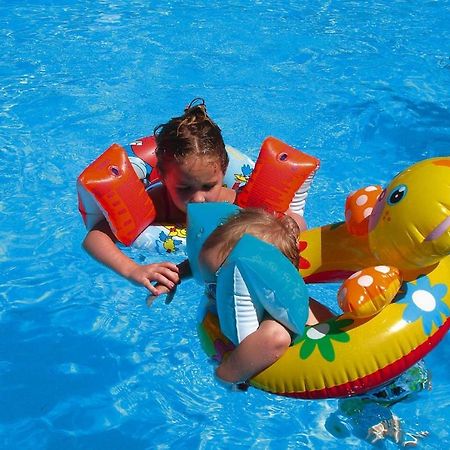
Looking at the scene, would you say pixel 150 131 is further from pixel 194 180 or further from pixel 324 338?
pixel 324 338

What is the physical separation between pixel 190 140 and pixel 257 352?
1.23 m

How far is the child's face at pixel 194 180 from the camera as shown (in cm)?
379

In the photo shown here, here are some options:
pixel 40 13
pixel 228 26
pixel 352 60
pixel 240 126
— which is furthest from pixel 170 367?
pixel 40 13

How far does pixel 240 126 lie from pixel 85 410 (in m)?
3.15

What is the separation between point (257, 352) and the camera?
307 centimetres

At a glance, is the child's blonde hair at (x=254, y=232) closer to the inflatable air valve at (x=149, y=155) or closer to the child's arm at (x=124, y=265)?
the child's arm at (x=124, y=265)

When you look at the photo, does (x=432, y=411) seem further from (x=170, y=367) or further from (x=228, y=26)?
(x=228, y=26)

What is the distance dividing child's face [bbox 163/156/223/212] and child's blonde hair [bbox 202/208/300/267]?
0.58 m

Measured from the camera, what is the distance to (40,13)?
861 centimetres

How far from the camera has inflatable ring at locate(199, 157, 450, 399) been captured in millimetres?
3078

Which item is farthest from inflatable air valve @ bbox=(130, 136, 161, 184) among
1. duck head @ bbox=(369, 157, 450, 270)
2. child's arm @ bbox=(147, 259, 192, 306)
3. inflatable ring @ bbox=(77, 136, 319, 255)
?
duck head @ bbox=(369, 157, 450, 270)

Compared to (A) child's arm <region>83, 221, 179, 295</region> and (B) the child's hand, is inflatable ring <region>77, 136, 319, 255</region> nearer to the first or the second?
(A) child's arm <region>83, 221, 179, 295</region>

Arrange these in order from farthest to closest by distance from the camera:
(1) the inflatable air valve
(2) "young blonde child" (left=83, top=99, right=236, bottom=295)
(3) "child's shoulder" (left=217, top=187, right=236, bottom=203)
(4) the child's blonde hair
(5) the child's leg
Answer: (1) the inflatable air valve < (3) "child's shoulder" (left=217, top=187, right=236, bottom=203) < (2) "young blonde child" (left=83, top=99, right=236, bottom=295) < (4) the child's blonde hair < (5) the child's leg

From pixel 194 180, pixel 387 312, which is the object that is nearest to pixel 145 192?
pixel 194 180
